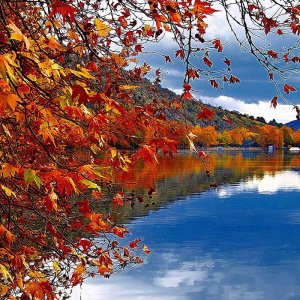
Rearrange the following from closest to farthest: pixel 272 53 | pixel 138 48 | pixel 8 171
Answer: pixel 8 171 → pixel 272 53 → pixel 138 48

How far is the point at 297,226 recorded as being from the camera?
31422mm

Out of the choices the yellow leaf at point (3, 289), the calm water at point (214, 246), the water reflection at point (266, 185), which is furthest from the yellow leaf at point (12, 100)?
the water reflection at point (266, 185)

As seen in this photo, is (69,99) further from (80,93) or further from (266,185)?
(266,185)

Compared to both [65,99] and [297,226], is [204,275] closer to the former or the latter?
[297,226]

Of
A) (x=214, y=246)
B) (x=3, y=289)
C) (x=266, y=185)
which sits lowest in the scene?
(x=214, y=246)

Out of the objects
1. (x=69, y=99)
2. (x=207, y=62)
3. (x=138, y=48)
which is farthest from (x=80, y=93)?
(x=138, y=48)

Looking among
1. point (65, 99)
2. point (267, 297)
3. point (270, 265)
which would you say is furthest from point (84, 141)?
point (270, 265)

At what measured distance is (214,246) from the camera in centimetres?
2639

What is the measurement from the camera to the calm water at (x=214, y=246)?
1889 centimetres

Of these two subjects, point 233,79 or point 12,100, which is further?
point 233,79

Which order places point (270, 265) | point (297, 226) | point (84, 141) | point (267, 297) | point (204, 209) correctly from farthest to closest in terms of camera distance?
point (204, 209) → point (297, 226) → point (270, 265) → point (267, 297) → point (84, 141)

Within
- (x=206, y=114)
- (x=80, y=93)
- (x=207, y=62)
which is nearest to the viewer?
(x=80, y=93)

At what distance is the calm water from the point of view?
62.0 feet

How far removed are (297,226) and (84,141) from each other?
23.0m
